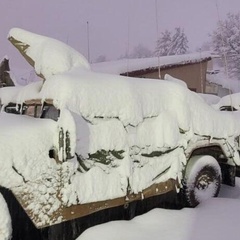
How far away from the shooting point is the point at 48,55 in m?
4.61

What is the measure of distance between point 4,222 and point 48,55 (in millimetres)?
2389

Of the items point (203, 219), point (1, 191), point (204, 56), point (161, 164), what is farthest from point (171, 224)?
point (204, 56)

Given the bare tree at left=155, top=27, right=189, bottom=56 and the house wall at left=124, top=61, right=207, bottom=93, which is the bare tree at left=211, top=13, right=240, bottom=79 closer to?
the bare tree at left=155, top=27, right=189, bottom=56

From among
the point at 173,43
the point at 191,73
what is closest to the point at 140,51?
the point at 173,43

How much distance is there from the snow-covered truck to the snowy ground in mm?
236

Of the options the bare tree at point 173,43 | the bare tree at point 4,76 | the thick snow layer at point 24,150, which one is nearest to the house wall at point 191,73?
the bare tree at point 4,76

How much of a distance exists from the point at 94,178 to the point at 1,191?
0.98 metres

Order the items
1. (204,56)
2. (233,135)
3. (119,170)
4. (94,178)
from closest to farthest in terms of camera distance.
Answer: (94,178) → (119,170) → (233,135) → (204,56)

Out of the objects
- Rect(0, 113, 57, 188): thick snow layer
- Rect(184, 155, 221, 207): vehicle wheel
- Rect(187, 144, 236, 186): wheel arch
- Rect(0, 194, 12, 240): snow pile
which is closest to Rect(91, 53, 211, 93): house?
Rect(187, 144, 236, 186): wheel arch

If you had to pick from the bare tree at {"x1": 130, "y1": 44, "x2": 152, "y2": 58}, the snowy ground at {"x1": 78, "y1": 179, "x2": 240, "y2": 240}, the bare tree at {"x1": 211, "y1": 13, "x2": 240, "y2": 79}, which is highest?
the bare tree at {"x1": 130, "y1": 44, "x2": 152, "y2": 58}

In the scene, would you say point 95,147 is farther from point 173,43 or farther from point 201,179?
point 173,43

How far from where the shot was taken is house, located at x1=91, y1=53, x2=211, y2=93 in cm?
1779

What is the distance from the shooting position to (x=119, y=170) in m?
3.95

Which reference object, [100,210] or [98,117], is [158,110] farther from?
[100,210]
